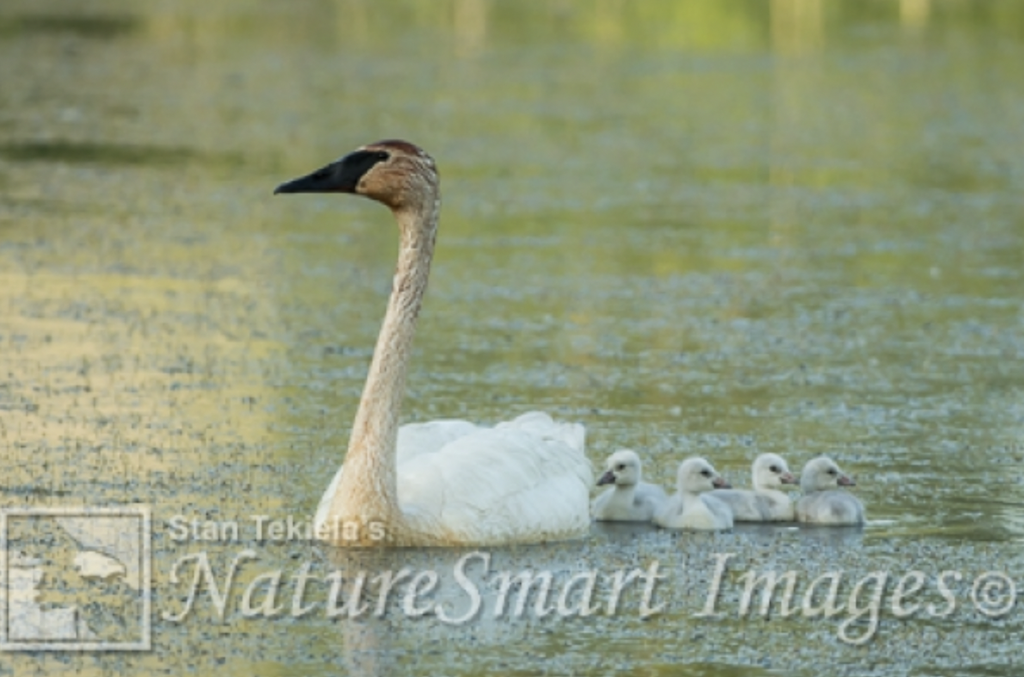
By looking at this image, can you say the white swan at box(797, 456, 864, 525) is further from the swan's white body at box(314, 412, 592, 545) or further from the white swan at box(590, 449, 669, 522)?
the swan's white body at box(314, 412, 592, 545)

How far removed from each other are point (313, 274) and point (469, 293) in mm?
1043

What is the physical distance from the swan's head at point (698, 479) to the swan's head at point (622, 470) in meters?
0.18

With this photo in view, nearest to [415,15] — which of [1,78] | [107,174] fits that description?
[1,78]

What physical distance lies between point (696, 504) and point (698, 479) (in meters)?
0.12

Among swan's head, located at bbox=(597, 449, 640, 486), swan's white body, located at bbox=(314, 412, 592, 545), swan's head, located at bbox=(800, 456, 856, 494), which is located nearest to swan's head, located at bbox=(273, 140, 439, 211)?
swan's white body, located at bbox=(314, 412, 592, 545)

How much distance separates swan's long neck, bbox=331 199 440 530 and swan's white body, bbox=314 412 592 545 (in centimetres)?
11

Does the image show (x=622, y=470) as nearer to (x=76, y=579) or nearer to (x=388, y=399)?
(x=388, y=399)

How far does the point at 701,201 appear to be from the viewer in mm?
17312

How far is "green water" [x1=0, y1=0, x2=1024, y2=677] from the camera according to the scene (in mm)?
7152

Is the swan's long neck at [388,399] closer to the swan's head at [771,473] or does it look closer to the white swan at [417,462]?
the white swan at [417,462]

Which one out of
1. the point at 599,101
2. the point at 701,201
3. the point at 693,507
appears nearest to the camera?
the point at 693,507

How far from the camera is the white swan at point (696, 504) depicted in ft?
27.9

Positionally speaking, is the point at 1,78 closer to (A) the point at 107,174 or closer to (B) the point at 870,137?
(A) the point at 107,174

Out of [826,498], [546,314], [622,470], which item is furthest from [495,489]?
[546,314]
